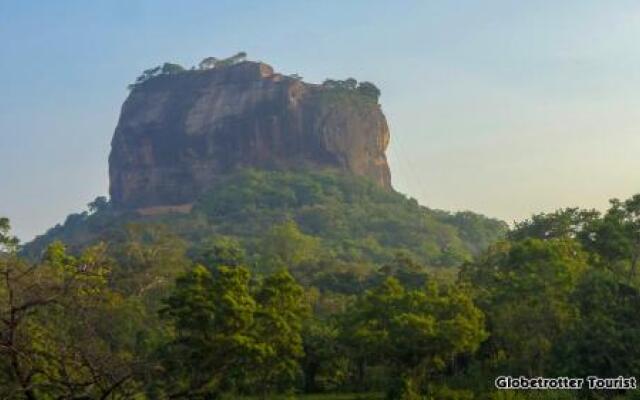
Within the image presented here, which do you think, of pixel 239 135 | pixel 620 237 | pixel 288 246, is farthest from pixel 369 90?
pixel 620 237

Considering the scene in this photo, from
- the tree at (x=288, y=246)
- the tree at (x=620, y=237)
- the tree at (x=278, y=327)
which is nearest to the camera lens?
the tree at (x=278, y=327)

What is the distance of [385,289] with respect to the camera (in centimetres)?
2678

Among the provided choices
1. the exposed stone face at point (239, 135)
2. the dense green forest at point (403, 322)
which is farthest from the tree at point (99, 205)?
the dense green forest at point (403, 322)

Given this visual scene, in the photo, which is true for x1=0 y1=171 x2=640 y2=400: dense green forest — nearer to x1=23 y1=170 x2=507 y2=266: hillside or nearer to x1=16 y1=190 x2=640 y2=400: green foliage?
x1=16 y1=190 x2=640 y2=400: green foliage

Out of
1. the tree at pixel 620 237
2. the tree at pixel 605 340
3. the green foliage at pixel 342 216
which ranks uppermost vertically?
the green foliage at pixel 342 216

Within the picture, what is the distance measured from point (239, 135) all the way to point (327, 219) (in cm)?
2440

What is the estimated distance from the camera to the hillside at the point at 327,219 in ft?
227

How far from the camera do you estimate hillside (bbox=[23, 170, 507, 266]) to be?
69.2m

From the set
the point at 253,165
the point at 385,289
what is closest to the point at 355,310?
the point at 385,289

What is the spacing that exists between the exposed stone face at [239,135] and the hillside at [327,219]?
387 centimetres

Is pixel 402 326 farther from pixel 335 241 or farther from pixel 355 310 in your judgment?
pixel 335 241

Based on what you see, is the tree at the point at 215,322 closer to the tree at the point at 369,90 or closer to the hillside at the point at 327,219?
the hillside at the point at 327,219

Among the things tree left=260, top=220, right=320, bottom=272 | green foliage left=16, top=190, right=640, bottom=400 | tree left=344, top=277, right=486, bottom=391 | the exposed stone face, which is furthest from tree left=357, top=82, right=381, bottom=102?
tree left=344, top=277, right=486, bottom=391

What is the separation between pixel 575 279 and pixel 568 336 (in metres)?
4.32
